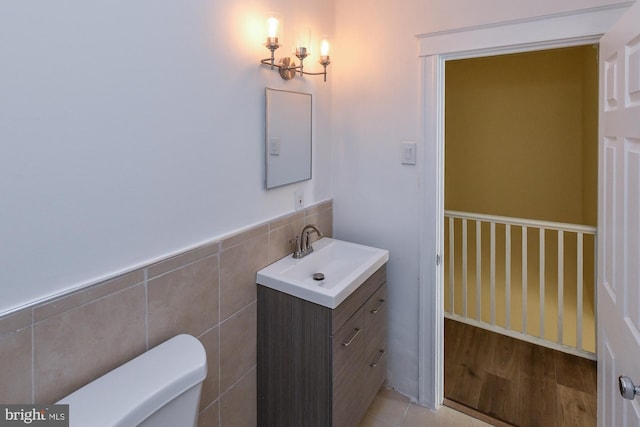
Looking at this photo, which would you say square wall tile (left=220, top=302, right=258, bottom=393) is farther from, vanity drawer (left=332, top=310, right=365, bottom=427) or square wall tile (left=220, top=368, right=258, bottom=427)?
vanity drawer (left=332, top=310, right=365, bottom=427)

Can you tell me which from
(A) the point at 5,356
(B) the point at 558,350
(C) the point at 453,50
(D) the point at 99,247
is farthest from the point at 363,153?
(B) the point at 558,350

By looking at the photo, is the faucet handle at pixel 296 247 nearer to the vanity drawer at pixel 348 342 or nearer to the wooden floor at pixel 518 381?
the vanity drawer at pixel 348 342

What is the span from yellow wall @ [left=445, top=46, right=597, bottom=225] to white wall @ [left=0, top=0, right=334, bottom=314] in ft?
8.23

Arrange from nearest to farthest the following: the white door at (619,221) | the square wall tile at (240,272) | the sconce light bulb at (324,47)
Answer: the white door at (619,221)
the square wall tile at (240,272)
the sconce light bulb at (324,47)

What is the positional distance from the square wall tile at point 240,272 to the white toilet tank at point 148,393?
11.6 inches

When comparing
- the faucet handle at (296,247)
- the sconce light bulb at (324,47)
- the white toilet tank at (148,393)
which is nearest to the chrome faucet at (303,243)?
the faucet handle at (296,247)

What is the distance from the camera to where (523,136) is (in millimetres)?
3287

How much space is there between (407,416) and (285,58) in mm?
2009

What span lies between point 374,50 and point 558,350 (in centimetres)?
239

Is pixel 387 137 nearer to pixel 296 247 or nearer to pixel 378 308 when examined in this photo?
pixel 296 247

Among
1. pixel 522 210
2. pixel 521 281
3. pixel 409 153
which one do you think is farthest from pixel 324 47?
pixel 521 281

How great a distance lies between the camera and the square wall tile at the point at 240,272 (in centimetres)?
150

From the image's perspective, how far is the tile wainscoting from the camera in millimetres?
932

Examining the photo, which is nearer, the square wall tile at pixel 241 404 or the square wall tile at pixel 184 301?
the square wall tile at pixel 184 301
